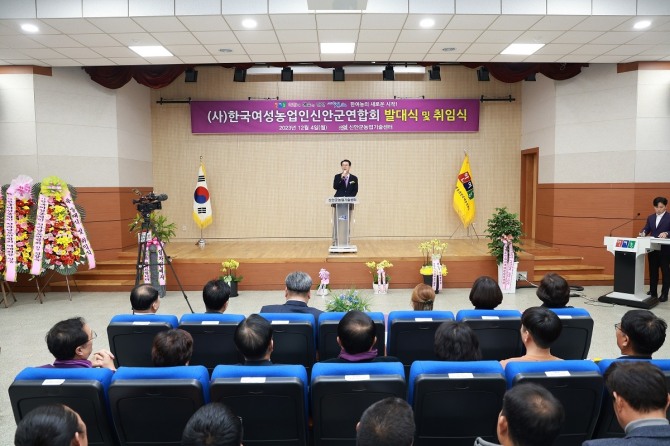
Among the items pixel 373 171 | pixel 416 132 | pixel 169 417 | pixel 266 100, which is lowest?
pixel 169 417

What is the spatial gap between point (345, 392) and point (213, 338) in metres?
1.33

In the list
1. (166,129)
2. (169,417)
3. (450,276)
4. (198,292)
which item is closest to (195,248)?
(198,292)

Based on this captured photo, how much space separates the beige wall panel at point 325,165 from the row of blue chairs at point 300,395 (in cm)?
817

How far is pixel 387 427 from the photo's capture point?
140 cm

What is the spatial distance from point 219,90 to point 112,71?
240 cm

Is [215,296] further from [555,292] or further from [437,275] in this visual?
[437,275]

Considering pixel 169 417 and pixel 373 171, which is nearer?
pixel 169 417

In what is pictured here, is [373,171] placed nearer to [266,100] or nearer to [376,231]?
[376,231]

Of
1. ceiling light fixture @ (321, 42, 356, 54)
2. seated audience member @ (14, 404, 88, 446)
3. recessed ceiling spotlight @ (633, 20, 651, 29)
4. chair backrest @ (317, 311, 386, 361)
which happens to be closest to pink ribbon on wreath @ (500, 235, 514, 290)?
recessed ceiling spotlight @ (633, 20, 651, 29)

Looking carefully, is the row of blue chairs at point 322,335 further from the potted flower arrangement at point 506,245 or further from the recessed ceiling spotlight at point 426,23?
the potted flower arrangement at point 506,245

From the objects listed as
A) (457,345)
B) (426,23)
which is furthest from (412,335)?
(426,23)

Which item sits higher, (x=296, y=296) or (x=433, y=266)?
(x=296, y=296)

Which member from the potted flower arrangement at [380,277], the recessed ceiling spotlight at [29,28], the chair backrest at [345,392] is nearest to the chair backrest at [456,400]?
the chair backrest at [345,392]

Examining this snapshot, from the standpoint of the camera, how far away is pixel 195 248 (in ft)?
30.2
